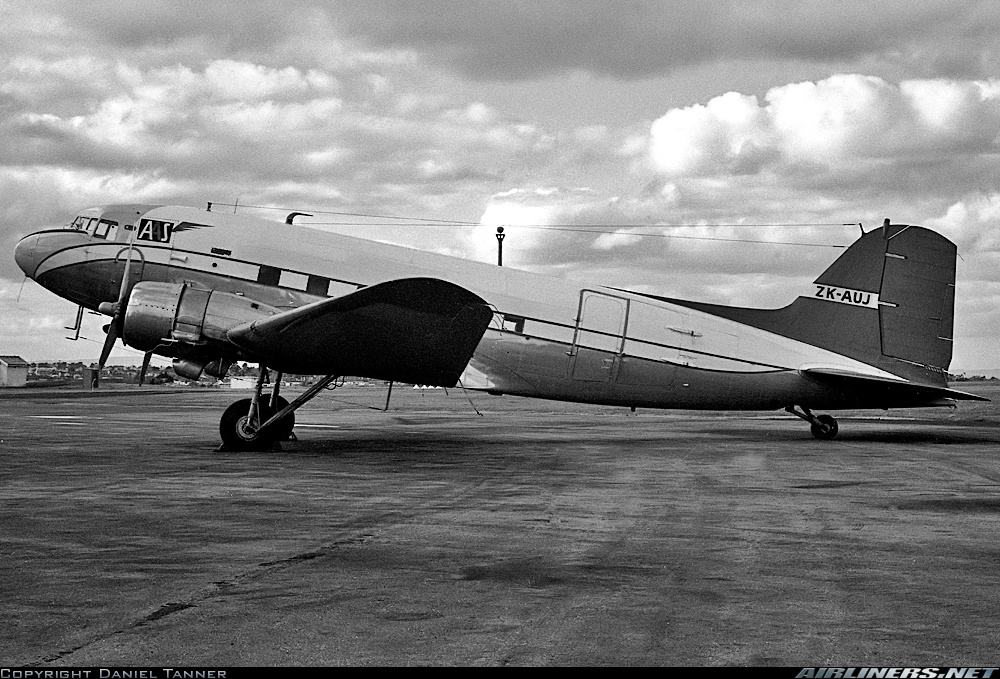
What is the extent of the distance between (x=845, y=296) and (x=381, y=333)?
37.2ft

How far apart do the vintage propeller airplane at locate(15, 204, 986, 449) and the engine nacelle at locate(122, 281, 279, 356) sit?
1.0 inches

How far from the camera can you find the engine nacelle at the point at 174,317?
17672 millimetres

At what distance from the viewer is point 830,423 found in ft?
76.6

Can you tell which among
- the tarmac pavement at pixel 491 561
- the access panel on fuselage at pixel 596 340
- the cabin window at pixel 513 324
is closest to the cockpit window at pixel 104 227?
the tarmac pavement at pixel 491 561

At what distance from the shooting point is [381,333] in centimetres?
1756

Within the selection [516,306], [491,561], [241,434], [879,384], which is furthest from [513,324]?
[491,561]

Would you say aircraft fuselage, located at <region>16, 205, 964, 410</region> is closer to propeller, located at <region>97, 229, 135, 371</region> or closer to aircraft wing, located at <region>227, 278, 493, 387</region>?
propeller, located at <region>97, 229, 135, 371</region>

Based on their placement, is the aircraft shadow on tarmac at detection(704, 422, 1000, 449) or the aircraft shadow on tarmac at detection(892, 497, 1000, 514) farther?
the aircraft shadow on tarmac at detection(704, 422, 1000, 449)

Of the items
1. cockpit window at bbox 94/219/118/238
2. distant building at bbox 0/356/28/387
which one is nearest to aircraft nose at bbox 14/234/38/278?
cockpit window at bbox 94/219/118/238

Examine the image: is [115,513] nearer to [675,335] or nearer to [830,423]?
[675,335]

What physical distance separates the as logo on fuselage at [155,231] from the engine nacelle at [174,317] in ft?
5.24

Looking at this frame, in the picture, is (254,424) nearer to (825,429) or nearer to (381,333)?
(381,333)

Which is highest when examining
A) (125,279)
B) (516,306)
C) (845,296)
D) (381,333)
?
(845,296)

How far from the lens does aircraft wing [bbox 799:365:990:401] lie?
70.1ft
